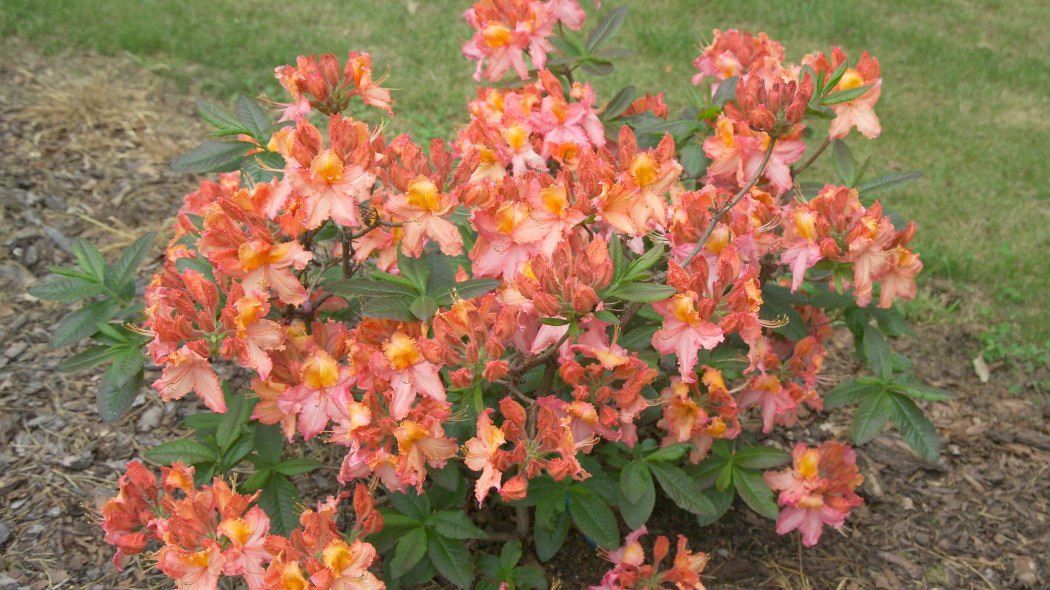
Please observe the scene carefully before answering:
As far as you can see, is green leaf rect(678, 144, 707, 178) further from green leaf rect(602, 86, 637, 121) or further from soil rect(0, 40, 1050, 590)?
soil rect(0, 40, 1050, 590)

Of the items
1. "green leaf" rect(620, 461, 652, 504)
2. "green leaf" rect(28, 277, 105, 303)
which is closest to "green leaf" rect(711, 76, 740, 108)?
"green leaf" rect(620, 461, 652, 504)

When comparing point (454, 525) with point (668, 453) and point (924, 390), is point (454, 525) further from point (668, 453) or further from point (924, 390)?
point (924, 390)

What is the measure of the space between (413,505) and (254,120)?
90cm

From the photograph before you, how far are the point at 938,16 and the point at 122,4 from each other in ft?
16.2

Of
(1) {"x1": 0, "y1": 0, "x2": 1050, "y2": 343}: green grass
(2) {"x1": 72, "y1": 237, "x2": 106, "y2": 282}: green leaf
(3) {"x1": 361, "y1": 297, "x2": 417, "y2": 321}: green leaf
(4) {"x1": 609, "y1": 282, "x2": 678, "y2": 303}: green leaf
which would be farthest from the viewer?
(1) {"x1": 0, "y1": 0, "x2": 1050, "y2": 343}: green grass

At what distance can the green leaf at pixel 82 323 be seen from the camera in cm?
177

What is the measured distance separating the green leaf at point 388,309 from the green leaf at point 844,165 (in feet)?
3.28

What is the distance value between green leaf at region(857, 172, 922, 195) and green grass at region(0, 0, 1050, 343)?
1.70 m

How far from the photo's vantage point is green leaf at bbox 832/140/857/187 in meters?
→ 1.91

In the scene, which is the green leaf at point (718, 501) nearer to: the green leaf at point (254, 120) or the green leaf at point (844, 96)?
the green leaf at point (844, 96)

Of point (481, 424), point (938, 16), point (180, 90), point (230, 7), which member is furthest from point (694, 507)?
point (938, 16)

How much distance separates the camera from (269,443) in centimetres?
182

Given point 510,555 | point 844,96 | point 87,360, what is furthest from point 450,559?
point 844,96

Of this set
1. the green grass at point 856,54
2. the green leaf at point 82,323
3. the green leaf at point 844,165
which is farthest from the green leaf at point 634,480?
the green grass at point 856,54
